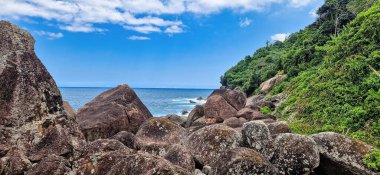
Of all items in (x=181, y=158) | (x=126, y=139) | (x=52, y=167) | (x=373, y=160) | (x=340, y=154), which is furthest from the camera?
(x=126, y=139)

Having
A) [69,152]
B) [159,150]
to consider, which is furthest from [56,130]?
[159,150]

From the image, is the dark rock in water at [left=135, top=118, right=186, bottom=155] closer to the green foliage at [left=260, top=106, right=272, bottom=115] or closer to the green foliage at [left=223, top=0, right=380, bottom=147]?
the green foliage at [left=223, top=0, right=380, bottom=147]

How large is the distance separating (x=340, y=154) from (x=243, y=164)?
153 inches

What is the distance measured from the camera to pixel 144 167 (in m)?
6.95

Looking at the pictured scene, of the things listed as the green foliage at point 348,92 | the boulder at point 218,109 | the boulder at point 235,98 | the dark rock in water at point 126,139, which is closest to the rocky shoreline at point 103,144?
the dark rock in water at point 126,139

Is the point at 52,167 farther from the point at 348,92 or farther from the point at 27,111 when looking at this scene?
the point at 348,92

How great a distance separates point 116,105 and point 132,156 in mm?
11192

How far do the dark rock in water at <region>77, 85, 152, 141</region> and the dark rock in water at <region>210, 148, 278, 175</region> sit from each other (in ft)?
30.1

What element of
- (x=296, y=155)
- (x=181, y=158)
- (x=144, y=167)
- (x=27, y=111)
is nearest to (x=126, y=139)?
(x=27, y=111)

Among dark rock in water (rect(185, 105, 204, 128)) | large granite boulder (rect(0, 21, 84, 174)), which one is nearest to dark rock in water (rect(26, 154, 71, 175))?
large granite boulder (rect(0, 21, 84, 174))

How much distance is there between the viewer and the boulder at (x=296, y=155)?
10.0 meters

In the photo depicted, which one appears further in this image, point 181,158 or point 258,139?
point 258,139

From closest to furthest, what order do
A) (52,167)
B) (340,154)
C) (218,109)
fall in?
(52,167)
(340,154)
(218,109)

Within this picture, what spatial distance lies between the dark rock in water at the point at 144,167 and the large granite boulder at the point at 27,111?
12.2 ft
